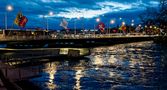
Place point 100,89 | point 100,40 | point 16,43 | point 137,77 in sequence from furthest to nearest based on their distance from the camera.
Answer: point 100,40 < point 16,43 < point 137,77 < point 100,89

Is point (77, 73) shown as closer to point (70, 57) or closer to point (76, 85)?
point (76, 85)

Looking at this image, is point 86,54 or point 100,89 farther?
point 86,54

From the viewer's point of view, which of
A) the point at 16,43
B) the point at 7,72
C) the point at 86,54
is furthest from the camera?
the point at 16,43

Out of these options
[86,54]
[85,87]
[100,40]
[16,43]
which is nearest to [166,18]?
[100,40]

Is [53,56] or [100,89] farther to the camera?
[53,56]

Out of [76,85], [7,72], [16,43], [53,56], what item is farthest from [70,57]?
[16,43]

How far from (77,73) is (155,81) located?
948 centimetres

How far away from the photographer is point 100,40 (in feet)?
473

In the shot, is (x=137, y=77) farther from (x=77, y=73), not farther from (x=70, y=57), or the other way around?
(x=70, y=57)

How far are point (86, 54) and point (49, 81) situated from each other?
97.5 ft

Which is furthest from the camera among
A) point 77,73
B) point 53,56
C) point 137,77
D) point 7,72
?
point 53,56

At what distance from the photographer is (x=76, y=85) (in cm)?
3303

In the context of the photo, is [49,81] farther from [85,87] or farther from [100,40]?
[100,40]

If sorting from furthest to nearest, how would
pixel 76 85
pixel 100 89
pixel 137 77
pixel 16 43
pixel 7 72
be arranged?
1. pixel 16 43
2. pixel 137 77
3. pixel 76 85
4. pixel 100 89
5. pixel 7 72
